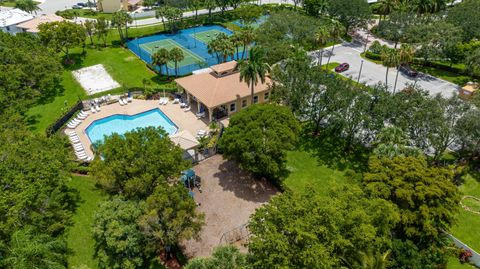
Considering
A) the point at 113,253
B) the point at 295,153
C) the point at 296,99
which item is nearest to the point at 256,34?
the point at 296,99

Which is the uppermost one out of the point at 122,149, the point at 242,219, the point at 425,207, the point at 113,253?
the point at 122,149

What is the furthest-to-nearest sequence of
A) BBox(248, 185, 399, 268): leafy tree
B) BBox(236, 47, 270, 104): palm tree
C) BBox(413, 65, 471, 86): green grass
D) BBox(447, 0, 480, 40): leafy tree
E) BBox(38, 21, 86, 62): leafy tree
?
BBox(447, 0, 480, 40): leafy tree → BBox(38, 21, 86, 62): leafy tree → BBox(413, 65, 471, 86): green grass → BBox(236, 47, 270, 104): palm tree → BBox(248, 185, 399, 268): leafy tree

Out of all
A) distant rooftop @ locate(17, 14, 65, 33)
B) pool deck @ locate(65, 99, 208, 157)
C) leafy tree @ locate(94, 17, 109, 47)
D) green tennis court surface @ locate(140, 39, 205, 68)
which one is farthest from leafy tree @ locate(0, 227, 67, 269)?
distant rooftop @ locate(17, 14, 65, 33)

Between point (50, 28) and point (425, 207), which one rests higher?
point (50, 28)

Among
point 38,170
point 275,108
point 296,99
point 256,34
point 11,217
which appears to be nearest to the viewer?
point 11,217

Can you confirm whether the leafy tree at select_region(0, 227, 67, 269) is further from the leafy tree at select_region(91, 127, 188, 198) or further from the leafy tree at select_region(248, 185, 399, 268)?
the leafy tree at select_region(248, 185, 399, 268)

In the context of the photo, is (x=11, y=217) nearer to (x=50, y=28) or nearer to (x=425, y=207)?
(x=425, y=207)

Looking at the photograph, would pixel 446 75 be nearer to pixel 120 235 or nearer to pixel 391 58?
pixel 391 58
